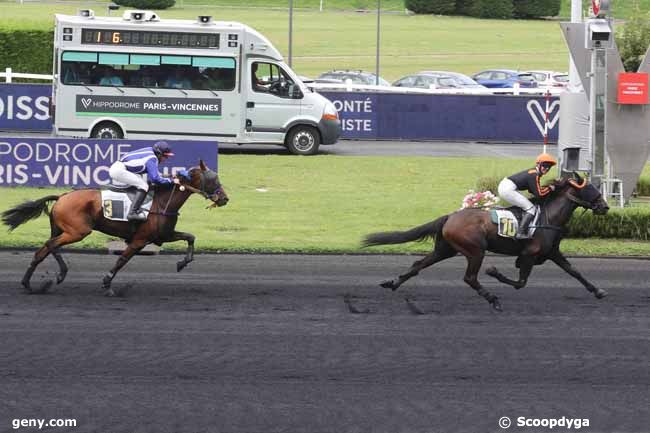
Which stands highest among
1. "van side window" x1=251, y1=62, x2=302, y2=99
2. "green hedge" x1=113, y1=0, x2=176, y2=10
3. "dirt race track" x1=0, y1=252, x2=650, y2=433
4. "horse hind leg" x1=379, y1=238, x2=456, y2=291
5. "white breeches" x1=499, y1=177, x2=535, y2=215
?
"green hedge" x1=113, y1=0, x2=176, y2=10

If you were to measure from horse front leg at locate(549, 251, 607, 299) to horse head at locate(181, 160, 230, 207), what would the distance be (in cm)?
390

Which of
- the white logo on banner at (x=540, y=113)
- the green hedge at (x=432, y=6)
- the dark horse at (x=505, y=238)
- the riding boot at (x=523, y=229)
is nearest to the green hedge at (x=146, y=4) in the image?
the green hedge at (x=432, y=6)

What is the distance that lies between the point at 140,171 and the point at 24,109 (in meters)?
18.0

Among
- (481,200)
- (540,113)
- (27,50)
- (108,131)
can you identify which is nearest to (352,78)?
(540,113)

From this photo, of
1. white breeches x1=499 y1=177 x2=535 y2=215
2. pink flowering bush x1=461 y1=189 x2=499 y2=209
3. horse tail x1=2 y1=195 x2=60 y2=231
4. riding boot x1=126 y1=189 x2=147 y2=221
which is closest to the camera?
white breeches x1=499 y1=177 x2=535 y2=215

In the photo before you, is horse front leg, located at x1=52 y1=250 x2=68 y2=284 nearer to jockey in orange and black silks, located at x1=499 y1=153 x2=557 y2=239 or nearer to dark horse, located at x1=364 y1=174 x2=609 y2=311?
dark horse, located at x1=364 y1=174 x2=609 y2=311

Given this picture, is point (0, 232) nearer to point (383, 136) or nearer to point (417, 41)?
point (383, 136)

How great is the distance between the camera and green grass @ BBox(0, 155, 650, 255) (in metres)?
17.4

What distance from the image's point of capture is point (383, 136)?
3253cm

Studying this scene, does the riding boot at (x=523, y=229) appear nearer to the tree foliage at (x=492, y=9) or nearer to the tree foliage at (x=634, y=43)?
the tree foliage at (x=634, y=43)

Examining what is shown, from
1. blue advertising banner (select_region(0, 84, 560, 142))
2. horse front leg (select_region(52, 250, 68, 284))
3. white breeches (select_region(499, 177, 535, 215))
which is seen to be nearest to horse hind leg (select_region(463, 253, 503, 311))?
white breeches (select_region(499, 177, 535, 215))

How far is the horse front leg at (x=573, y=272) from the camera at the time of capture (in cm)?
1302

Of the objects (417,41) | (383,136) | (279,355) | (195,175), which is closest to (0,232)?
(195,175)

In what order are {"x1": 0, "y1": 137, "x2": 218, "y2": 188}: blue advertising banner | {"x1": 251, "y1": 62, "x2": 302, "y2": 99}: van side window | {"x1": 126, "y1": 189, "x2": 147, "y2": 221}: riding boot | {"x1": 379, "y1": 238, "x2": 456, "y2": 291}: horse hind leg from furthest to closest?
1. {"x1": 251, "y1": 62, "x2": 302, "y2": 99}: van side window
2. {"x1": 0, "y1": 137, "x2": 218, "y2": 188}: blue advertising banner
3. {"x1": 126, "y1": 189, "x2": 147, "y2": 221}: riding boot
4. {"x1": 379, "y1": 238, "x2": 456, "y2": 291}: horse hind leg
